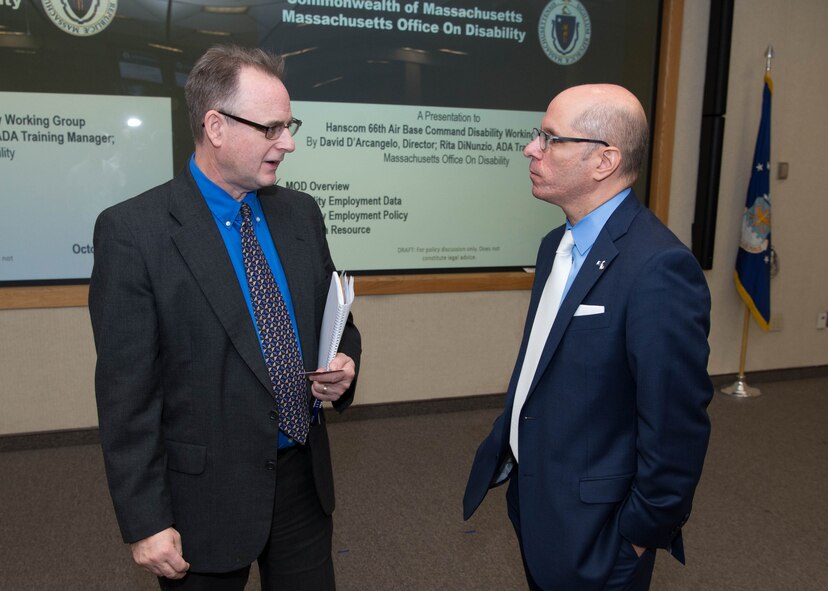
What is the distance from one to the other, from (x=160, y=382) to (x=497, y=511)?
6.72ft

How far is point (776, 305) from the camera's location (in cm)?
512

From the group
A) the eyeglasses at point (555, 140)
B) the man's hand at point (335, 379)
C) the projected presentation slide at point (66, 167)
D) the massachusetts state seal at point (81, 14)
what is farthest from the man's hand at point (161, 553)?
the massachusetts state seal at point (81, 14)

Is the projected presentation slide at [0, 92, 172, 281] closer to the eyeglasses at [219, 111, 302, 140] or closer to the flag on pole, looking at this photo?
the eyeglasses at [219, 111, 302, 140]

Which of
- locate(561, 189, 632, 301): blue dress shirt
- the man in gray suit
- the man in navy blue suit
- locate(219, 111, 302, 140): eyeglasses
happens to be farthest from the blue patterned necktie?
locate(561, 189, 632, 301): blue dress shirt

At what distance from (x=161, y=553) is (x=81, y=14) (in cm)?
307

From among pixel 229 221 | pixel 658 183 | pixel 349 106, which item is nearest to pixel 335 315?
pixel 229 221

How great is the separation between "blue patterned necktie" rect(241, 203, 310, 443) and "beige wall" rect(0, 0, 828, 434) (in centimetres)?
266

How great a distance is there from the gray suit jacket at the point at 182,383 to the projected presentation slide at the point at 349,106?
253 cm

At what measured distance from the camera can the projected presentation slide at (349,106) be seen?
3484 millimetres

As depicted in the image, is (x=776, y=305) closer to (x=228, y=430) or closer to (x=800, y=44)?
(x=800, y=44)

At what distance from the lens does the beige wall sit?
3691mm

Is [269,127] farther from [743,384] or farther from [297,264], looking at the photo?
[743,384]

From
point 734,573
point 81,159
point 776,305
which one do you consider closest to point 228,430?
point 734,573

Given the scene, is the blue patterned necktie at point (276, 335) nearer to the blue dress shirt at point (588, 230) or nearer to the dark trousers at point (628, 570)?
the blue dress shirt at point (588, 230)
